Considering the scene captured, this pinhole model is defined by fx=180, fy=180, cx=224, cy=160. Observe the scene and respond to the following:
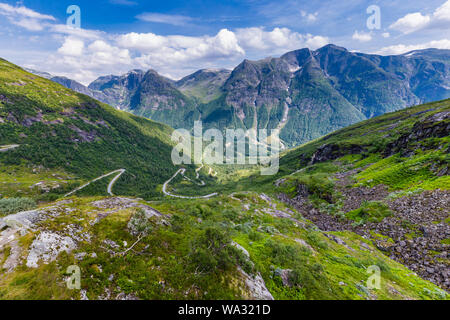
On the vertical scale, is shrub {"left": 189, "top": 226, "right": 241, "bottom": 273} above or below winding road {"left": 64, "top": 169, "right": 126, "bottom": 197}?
above

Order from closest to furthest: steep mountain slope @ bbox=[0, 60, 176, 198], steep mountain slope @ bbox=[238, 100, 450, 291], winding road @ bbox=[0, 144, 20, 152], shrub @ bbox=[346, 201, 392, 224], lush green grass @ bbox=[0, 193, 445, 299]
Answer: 1. lush green grass @ bbox=[0, 193, 445, 299]
2. steep mountain slope @ bbox=[238, 100, 450, 291]
3. shrub @ bbox=[346, 201, 392, 224]
4. steep mountain slope @ bbox=[0, 60, 176, 198]
5. winding road @ bbox=[0, 144, 20, 152]

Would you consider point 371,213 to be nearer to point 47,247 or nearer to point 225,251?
point 225,251

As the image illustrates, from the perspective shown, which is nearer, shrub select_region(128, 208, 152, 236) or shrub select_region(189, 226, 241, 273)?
shrub select_region(189, 226, 241, 273)

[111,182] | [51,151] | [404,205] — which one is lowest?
[111,182]

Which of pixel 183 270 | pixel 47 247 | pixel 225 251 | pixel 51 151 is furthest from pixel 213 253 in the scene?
pixel 51 151

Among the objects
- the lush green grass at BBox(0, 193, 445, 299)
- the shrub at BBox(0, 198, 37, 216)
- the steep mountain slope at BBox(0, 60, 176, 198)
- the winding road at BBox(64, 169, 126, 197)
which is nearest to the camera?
the lush green grass at BBox(0, 193, 445, 299)

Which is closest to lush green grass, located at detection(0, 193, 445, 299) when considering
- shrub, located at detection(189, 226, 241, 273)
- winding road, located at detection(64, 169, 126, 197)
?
shrub, located at detection(189, 226, 241, 273)

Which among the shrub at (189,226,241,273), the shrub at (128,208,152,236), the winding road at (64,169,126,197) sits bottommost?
the winding road at (64,169,126,197)

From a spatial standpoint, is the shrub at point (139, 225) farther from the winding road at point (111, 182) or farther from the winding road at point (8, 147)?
the winding road at point (8, 147)

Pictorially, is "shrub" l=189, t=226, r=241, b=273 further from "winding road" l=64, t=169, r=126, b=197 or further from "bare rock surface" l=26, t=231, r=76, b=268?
"winding road" l=64, t=169, r=126, b=197

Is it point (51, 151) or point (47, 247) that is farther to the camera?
point (51, 151)

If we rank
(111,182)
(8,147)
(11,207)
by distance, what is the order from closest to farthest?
(11,207)
(8,147)
(111,182)

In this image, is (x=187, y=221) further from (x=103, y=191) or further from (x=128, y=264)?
(x=103, y=191)
